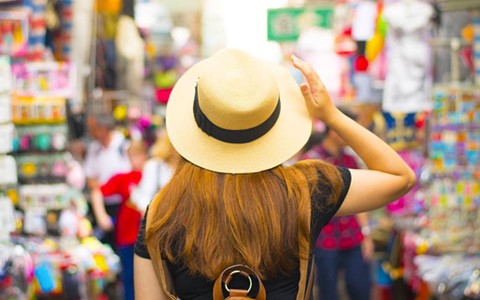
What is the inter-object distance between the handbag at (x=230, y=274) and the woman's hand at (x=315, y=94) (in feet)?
1.16

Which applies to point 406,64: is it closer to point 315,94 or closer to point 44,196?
point 44,196

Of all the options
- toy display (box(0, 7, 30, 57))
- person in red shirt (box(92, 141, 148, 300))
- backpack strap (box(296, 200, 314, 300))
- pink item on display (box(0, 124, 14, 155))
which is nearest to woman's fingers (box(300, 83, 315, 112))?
backpack strap (box(296, 200, 314, 300))

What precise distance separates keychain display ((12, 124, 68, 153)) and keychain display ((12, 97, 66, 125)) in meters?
0.06

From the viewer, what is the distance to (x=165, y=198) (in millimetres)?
3162

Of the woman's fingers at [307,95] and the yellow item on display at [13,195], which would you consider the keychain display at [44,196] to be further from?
the woman's fingers at [307,95]

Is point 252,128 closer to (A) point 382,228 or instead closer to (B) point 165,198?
(B) point 165,198

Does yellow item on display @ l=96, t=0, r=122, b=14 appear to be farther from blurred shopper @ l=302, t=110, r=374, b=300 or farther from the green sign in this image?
blurred shopper @ l=302, t=110, r=374, b=300

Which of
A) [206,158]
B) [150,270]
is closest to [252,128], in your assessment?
[206,158]

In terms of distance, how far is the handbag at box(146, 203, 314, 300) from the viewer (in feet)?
9.96

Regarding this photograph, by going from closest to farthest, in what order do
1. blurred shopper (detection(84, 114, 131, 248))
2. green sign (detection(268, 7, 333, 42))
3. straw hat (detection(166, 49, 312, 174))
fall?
straw hat (detection(166, 49, 312, 174)), blurred shopper (detection(84, 114, 131, 248)), green sign (detection(268, 7, 333, 42))

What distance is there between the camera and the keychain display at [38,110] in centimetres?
801

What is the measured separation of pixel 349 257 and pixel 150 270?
5283 mm

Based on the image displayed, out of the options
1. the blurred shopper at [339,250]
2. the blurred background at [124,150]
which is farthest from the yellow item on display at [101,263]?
the blurred shopper at [339,250]

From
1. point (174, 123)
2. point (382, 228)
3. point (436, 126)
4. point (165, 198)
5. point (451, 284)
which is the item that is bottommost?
point (382, 228)
